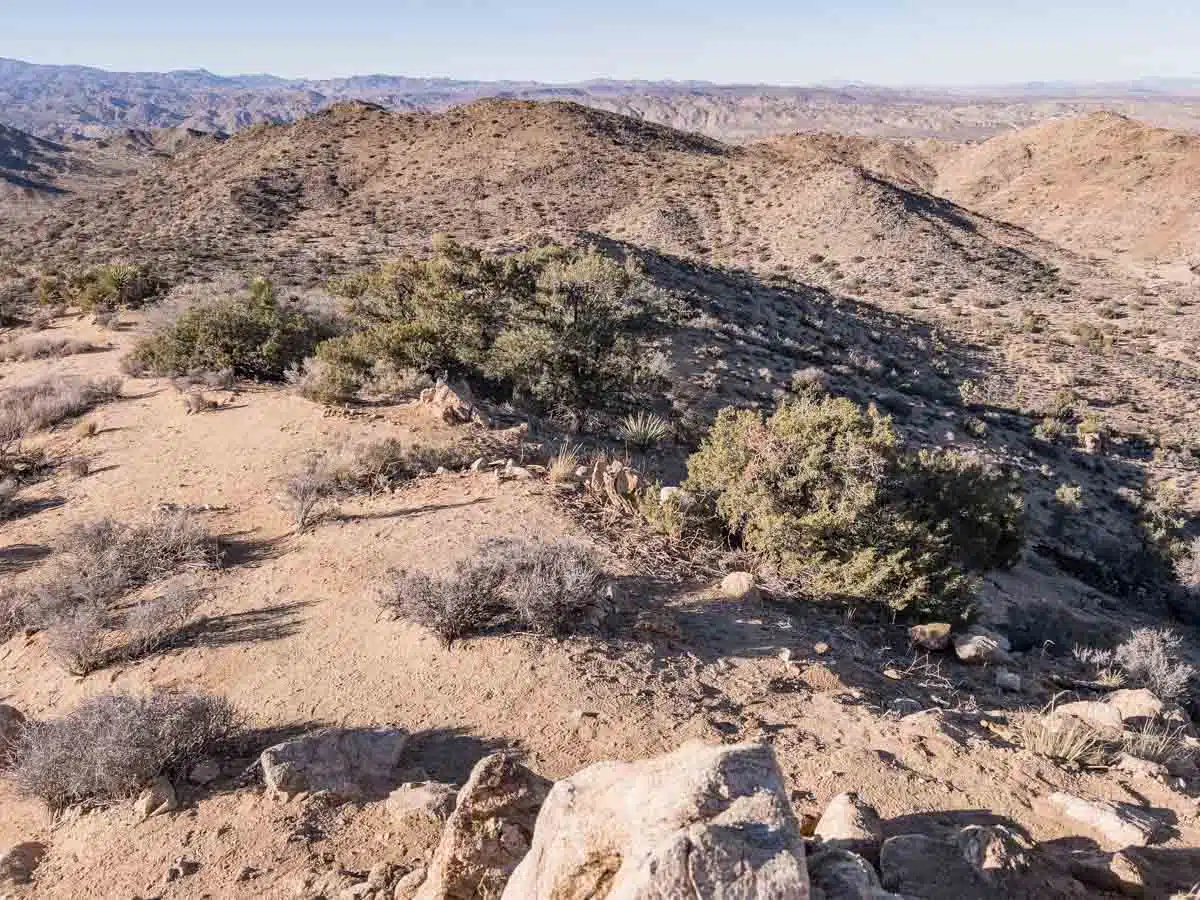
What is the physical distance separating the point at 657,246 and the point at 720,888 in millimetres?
34762

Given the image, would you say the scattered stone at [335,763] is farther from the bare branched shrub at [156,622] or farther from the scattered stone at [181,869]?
A: the bare branched shrub at [156,622]

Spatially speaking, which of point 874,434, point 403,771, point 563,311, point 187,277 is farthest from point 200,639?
point 187,277

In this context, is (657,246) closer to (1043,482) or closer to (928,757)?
(1043,482)

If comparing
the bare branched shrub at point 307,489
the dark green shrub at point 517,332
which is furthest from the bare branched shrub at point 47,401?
the bare branched shrub at point 307,489

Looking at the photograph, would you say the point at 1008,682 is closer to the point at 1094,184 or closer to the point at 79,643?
the point at 79,643

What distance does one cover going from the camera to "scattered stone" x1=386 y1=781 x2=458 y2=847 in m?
3.98

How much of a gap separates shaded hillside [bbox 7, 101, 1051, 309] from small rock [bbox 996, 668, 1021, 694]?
24.3 m

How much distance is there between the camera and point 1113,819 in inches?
161

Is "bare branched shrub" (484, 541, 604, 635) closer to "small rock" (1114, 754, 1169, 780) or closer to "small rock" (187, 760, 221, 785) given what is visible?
"small rock" (187, 760, 221, 785)

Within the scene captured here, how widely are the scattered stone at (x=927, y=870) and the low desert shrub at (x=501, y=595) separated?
282 cm

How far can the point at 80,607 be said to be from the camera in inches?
237

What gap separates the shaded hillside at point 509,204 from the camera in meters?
32.9

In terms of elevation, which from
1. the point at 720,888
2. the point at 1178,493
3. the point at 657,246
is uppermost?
the point at 720,888

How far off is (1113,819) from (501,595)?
13.6ft
